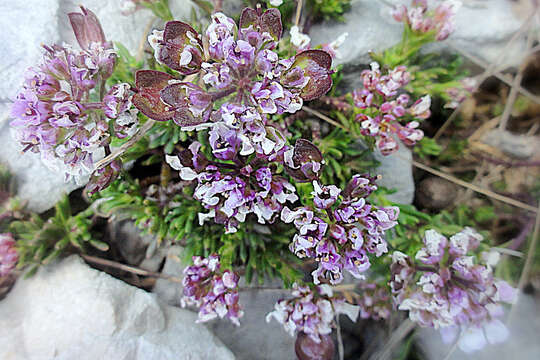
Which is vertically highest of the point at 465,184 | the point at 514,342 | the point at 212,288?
the point at 465,184

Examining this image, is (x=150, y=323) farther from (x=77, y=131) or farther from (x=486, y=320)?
(x=486, y=320)

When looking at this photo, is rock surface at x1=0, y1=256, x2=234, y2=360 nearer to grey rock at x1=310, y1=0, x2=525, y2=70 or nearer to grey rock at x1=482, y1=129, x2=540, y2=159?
grey rock at x1=310, y1=0, x2=525, y2=70

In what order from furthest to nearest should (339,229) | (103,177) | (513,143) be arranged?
1. (513,143)
2. (103,177)
3. (339,229)

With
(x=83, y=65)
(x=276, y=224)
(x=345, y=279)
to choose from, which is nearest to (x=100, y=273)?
(x=276, y=224)

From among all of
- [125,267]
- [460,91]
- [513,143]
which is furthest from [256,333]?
[513,143]

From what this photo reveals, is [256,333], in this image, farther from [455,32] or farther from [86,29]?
[455,32]

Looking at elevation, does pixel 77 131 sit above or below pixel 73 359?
above
